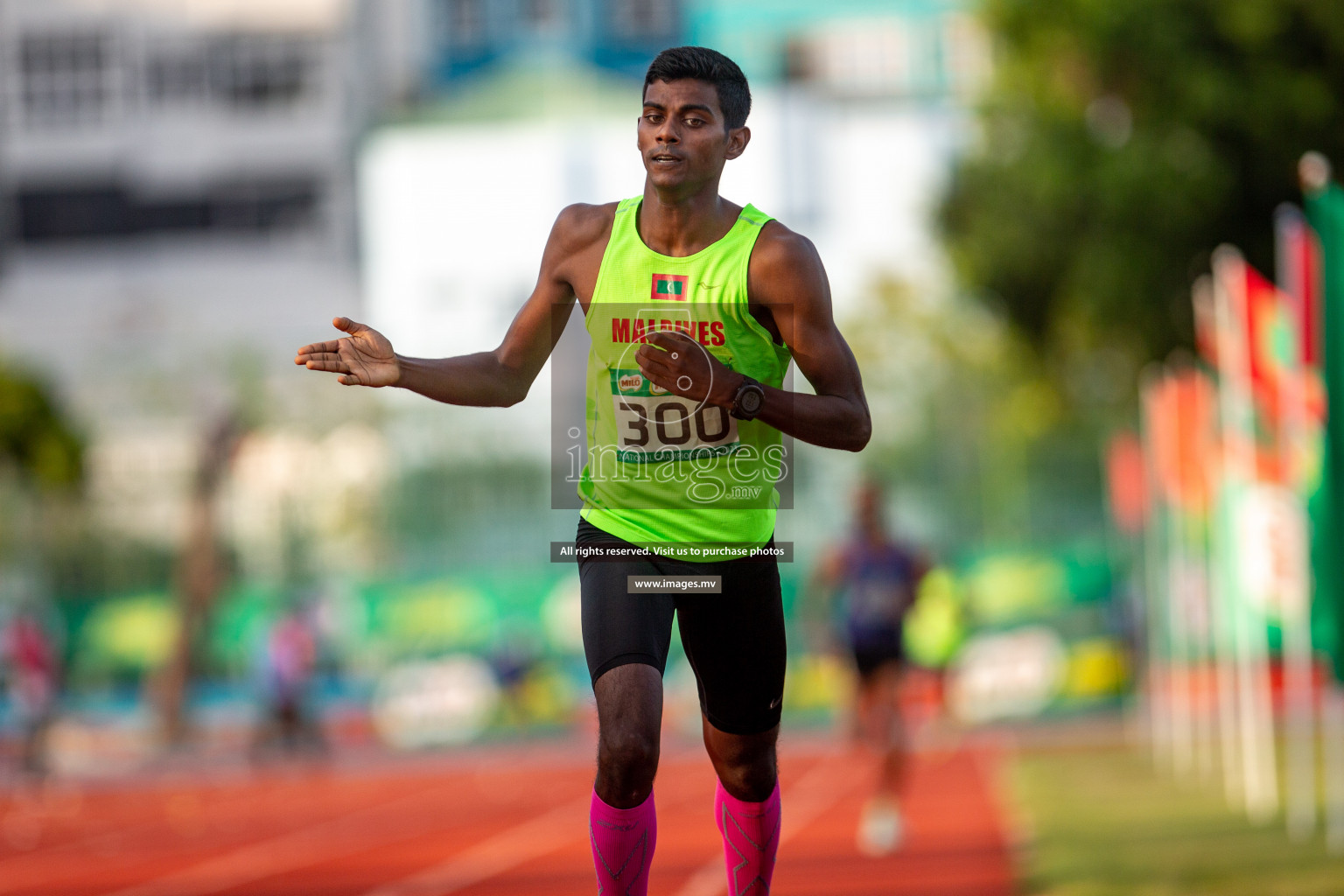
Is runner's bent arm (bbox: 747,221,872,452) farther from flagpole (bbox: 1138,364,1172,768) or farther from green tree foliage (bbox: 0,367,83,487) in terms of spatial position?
green tree foliage (bbox: 0,367,83,487)

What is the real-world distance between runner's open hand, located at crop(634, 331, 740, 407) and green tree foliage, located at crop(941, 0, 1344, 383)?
57.1 ft

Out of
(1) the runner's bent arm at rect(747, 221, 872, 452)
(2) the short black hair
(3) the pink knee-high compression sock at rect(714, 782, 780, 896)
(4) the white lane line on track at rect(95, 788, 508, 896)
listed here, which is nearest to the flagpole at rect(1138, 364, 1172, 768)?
(4) the white lane line on track at rect(95, 788, 508, 896)

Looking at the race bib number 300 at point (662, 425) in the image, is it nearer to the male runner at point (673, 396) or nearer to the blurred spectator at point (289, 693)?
the male runner at point (673, 396)

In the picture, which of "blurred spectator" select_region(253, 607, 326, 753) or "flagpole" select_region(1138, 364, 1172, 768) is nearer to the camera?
"flagpole" select_region(1138, 364, 1172, 768)

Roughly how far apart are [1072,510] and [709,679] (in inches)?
866

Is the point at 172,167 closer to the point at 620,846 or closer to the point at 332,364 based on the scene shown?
the point at 332,364

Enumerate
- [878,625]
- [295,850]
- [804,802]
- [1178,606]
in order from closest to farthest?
1. [878,625]
2. [295,850]
3. [804,802]
4. [1178,606]

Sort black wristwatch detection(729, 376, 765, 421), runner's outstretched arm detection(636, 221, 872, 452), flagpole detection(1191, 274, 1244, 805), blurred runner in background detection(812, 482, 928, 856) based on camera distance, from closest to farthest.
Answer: black wristwatch detection(729, 376, 765, 421) < runner's outstretched arm detection(636, 221, 872, 452) < blurred runner in background detection(812, 482, 928, 856) < flagpole detection(1191, 274, 1244, 805)

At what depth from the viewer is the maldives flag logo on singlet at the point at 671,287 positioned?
A: 15.3 feet

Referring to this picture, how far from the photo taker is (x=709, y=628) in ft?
16.1

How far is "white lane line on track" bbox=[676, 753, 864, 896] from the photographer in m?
10.0

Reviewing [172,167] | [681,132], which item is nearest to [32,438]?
[172,167]

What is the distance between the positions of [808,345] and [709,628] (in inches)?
32.1

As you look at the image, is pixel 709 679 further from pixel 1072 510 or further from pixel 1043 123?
pixel 1072 510
